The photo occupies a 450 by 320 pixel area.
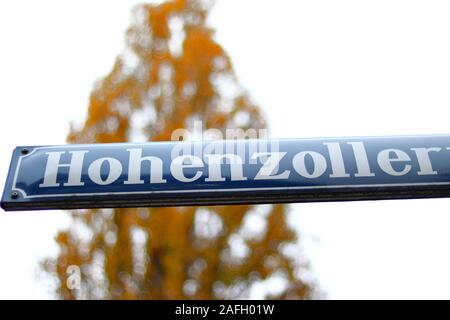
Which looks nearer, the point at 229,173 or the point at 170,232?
the point at 229,173

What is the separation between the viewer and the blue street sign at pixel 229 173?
1.01 meters

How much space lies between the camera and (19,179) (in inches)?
41.3

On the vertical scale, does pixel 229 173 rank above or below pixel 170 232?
below

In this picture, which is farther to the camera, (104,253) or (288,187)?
(104,253)

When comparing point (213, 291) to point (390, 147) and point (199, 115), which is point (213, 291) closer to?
point (199, 115)

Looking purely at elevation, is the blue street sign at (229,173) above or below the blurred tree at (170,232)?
below

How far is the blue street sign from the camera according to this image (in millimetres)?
1014

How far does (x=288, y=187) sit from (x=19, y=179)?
0.55 m

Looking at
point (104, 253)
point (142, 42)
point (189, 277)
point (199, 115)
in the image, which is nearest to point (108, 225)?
point (104, 253)

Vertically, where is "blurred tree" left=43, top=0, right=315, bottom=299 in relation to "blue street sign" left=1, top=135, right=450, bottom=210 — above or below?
above

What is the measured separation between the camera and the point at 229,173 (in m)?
1.03

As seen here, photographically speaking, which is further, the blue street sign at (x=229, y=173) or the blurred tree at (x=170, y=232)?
the blurred tree at (x=170, y=232)

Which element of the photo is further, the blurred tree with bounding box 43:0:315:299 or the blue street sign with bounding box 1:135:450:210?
the blurred tree with bounding box 43:0:315:299
